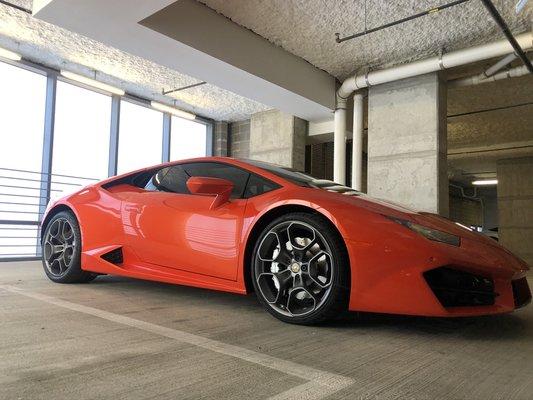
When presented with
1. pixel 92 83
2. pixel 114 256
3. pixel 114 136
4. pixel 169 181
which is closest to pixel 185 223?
pixel 169 181

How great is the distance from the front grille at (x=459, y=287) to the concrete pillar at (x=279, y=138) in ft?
23.3

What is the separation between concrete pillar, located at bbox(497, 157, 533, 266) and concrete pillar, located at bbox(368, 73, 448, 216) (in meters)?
8.34

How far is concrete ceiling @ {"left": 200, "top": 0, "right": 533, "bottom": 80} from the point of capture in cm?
529

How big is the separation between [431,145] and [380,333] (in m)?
5.28

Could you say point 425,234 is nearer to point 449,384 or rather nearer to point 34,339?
point 449,384

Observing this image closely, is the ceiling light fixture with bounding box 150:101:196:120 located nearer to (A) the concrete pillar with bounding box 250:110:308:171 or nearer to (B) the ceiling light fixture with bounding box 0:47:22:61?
(A) the concrete pillar with bounding box 250:110:308:171

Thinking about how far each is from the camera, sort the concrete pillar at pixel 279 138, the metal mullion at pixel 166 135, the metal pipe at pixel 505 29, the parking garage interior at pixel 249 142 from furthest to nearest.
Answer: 1. the metal mullion at pixel 166 135
2. the concrete pillar at pixel 279 138
3. the metal pipe at pixel 505 29
4. the parking garage interior at pixel 249 142

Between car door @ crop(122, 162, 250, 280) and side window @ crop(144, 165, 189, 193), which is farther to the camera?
side window @ crop(144, 165, 189, 193)

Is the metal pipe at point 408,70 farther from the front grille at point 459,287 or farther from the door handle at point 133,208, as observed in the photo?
the door handle at point 133,208

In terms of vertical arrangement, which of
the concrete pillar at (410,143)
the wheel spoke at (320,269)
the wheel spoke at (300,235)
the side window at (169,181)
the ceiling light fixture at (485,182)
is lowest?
the wheel spoke at (320,269)

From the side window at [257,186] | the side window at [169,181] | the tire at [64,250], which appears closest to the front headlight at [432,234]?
the side window at [257,186]

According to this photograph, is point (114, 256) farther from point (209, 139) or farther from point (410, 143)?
point (209, 139)

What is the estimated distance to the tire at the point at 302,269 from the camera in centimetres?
210

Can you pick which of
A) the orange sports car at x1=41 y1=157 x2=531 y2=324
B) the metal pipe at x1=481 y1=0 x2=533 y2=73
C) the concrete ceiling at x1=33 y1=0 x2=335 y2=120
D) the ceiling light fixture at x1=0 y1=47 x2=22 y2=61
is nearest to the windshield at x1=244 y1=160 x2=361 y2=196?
the orange sports car at x1=41 y1=157 x2=531 y2=324
